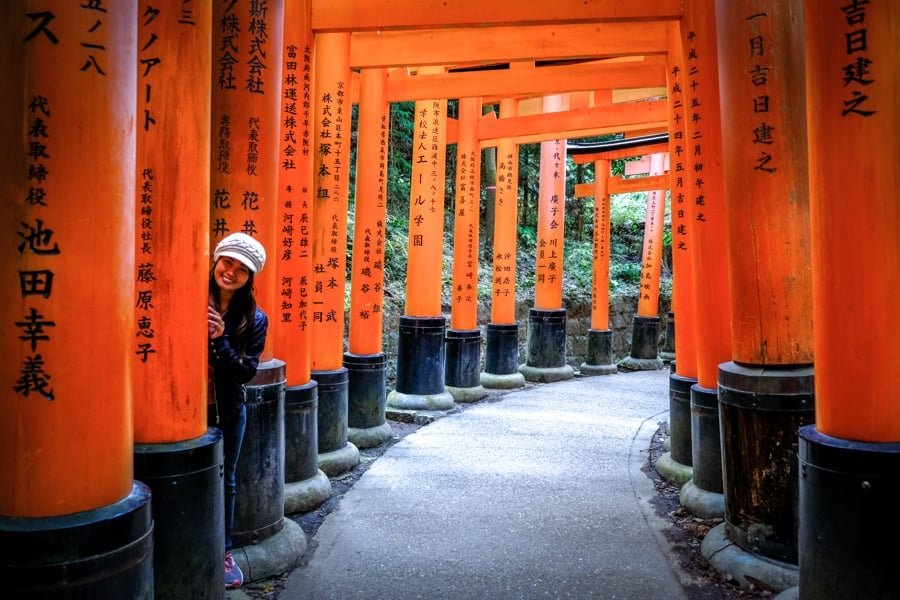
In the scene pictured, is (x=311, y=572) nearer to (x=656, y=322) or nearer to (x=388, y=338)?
(x=388, y=338)

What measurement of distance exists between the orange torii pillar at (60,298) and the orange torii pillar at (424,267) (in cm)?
616

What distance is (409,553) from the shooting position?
390 cm

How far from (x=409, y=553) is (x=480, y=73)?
5328 mm

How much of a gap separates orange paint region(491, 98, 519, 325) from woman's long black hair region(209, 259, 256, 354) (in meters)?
7.25

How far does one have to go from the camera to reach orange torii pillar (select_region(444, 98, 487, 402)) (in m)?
9.27

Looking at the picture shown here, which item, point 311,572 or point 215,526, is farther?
point 311,572

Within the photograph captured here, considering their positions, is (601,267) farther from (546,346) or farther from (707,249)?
(707,249)

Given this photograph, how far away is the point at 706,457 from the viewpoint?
4.48 meters

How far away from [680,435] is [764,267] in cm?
224

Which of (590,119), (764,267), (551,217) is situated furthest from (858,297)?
(551,217)

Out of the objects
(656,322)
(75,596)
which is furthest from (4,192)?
(656,322)

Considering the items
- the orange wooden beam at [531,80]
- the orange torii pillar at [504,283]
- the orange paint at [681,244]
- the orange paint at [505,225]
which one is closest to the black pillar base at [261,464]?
the orange paint at [681,244]

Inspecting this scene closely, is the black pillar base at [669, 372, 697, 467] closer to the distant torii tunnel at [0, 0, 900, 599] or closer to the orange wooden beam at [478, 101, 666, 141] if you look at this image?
the distant torii tunnel at [0, 0, 900, 599]

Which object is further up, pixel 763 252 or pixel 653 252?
pixel 653 252
